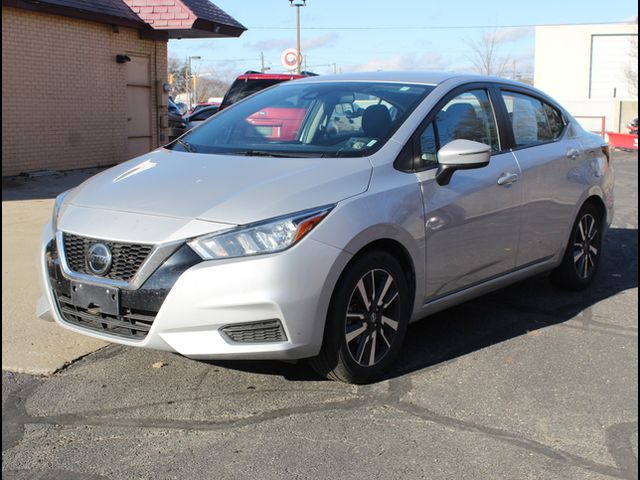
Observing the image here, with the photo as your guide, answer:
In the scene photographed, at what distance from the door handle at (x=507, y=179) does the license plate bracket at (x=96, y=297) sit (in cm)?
260

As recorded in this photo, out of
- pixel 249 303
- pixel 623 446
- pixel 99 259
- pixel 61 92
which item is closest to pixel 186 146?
pixel 99 259

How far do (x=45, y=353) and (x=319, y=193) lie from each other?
212cm

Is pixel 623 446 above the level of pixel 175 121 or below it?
below

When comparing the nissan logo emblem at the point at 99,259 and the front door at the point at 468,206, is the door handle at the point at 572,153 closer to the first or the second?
the front door at the point at 468,206

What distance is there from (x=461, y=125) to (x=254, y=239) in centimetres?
196

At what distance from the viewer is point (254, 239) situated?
143 inches

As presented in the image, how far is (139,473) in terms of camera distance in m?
3.23

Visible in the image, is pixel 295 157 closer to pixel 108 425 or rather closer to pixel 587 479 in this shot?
pixel 108 425

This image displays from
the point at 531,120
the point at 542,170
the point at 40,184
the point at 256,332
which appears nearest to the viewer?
the point at 256,332

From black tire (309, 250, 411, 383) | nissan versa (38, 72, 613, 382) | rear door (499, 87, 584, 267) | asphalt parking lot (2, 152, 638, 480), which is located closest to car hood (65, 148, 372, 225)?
nissan versa (38, 72, 613, 382)

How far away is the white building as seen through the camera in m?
52.3

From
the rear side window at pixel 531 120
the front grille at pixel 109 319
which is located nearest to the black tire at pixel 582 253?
the rear side window at pixel 531 120

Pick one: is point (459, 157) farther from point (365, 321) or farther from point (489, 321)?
point (489, 321)

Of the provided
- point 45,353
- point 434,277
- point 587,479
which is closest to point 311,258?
point 434,277
